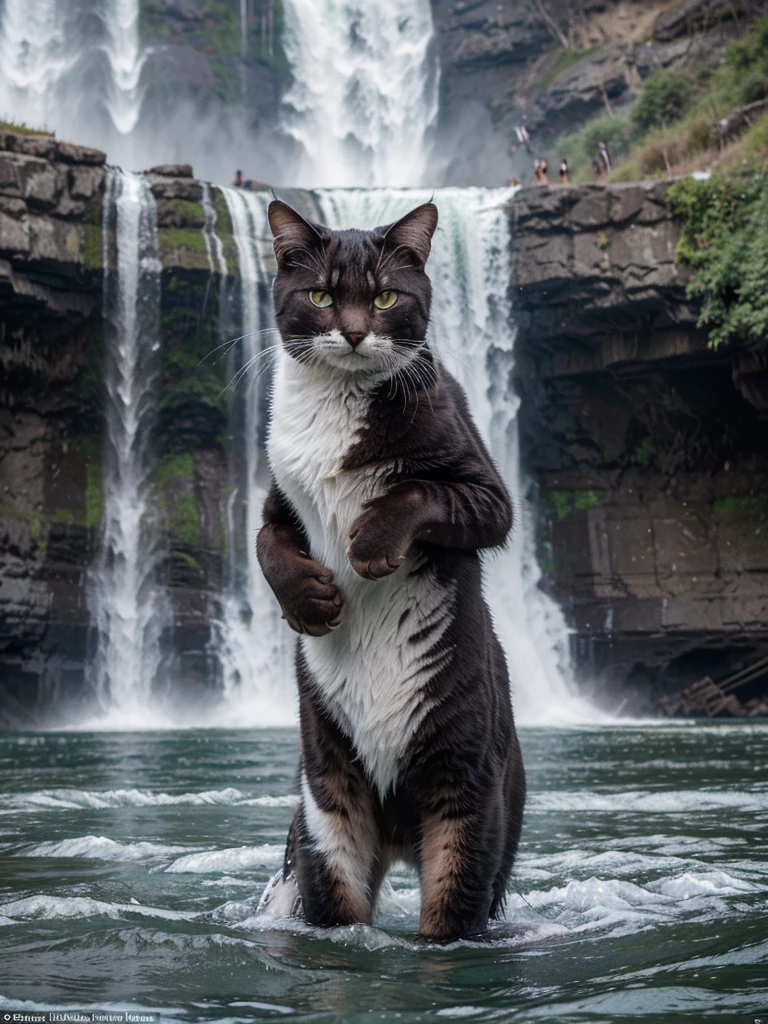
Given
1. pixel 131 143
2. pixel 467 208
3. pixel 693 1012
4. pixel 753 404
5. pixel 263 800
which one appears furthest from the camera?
pixel 131 143

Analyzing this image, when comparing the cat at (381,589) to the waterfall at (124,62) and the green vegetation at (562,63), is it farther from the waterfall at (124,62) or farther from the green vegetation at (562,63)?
the waterfall at (124,62)

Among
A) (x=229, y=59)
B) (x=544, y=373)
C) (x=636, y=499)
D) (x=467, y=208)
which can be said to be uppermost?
(x=229, y=59)

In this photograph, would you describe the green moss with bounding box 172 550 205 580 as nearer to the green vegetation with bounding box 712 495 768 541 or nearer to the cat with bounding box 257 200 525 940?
the green vegetation with bounding box 712 495 768 541

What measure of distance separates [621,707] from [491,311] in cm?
989

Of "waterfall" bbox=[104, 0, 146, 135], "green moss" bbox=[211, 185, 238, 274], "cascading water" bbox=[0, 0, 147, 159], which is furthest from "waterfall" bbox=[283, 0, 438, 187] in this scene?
"green moss" bbox=[211, 185, 238, 274]

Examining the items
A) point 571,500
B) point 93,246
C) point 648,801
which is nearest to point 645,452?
point 571,500

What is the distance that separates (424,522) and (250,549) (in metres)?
24.9

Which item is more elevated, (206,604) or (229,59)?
(229,59)

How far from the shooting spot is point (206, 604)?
88.4 feet

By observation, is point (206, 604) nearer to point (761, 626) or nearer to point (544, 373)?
point (544, 373)

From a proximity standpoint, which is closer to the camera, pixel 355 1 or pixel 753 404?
pixel 753 404

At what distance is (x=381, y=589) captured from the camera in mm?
3574

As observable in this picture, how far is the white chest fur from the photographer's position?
11.6 feet

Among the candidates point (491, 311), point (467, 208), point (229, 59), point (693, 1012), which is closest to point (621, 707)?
point (491, 311)
